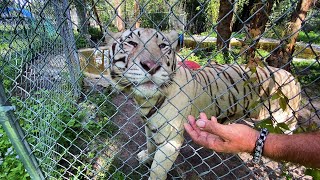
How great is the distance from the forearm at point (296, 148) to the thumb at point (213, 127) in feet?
0.48

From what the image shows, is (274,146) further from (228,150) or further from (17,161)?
(17,161)

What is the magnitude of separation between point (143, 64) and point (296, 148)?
3.05 ft

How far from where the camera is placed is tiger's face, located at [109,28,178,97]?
4.94 feet

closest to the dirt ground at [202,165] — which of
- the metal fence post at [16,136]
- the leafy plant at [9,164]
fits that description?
the metal fence post at [16,136]

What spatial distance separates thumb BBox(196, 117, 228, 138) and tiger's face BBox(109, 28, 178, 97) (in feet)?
1.63

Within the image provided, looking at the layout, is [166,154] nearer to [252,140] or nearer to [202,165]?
[202,165]

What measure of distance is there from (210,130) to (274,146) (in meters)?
0.22

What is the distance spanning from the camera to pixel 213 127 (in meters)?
0.90

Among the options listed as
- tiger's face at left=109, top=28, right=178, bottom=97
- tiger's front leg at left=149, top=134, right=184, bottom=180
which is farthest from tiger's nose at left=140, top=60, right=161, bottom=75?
tiger's front leg at left=149, top=134, right=184, bottom=180

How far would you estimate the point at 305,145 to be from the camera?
808mm

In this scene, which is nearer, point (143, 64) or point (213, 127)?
point (213, 127)

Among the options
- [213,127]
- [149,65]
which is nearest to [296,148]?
[213,127]

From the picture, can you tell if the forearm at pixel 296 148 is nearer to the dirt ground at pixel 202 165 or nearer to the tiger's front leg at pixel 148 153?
the dirt ground at pixel 202 165

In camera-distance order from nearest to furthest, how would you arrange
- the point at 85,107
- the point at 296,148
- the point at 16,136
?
the point at 296,148 → the point at 16,136 → the point at 85,107
